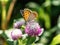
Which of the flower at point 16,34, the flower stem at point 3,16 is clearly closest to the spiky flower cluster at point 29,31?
the flower at point 16,34

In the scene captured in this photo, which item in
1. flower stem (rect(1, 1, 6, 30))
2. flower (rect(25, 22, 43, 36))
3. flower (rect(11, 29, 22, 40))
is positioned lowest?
flower (rect(11, 29, 22, 40))

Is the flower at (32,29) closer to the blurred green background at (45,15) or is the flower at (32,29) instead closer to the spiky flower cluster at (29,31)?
the spiky flower cluster at (29,31)

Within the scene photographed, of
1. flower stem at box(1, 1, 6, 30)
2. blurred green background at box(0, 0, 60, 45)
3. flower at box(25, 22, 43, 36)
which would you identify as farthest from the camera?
blurred green background at box(0, 0, 60, 45)

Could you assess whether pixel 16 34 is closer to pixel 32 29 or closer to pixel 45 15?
pixel 32 29

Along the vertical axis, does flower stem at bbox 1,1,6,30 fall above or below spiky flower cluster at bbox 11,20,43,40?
above

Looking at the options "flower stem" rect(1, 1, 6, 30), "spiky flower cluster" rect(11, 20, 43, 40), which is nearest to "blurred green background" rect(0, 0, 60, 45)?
"flower stem" rect(1, 1, 6, 30)

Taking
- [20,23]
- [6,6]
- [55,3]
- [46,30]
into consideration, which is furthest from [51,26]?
[20,23]

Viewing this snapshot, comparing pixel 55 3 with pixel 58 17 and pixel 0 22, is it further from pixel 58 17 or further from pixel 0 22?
pixel 0 22

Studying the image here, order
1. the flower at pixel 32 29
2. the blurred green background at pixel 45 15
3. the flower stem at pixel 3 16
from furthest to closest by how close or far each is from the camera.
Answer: the blurred green background at pixel 45 15 < the flower stem at pixel 3 16 < the flower at pixel 32 29

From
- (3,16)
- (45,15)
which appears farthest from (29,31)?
(45,15)

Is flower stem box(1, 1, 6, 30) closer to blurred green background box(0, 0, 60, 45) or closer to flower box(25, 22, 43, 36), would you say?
blurred green background box(0, 0, 60, 45)

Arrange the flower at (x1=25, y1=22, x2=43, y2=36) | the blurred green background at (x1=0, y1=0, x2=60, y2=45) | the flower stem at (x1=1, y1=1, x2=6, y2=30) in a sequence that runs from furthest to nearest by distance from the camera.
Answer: the blurred green background at (x1=0, y1=0, x2=60, y2=45)
the flower stem at (x1=1, y1=1, x2=6, y2=30)
the flower at (x1=25, y1=22, x2=43, y2=36)
